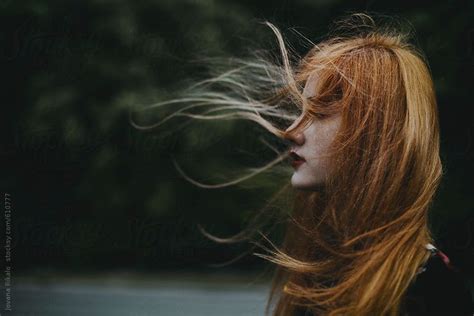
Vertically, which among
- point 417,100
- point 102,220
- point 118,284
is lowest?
point 118,284

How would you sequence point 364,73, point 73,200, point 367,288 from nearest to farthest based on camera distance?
point 367,288, point 364,73, point 73,200

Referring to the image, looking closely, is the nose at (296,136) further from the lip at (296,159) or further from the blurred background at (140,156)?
the blurred background at (140,156)

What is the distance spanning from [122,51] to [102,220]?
1473 millimetres

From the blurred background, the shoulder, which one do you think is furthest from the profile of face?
the blurred background

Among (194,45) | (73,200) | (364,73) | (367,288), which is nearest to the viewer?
(367,288)

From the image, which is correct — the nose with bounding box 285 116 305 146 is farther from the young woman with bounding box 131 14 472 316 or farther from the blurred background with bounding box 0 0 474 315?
the blurred background with bounding box 0 0 474 315

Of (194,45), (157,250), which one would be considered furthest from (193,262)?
(194,45)

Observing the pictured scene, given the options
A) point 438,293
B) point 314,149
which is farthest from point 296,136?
point 438,293

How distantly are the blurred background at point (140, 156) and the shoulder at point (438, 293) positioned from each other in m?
4.04

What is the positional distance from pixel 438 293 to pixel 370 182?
0.86 feet

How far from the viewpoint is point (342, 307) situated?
58.9 inches

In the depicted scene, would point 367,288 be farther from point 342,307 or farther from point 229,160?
point 229,160

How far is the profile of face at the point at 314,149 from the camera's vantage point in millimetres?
1599

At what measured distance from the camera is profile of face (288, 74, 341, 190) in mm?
1599
